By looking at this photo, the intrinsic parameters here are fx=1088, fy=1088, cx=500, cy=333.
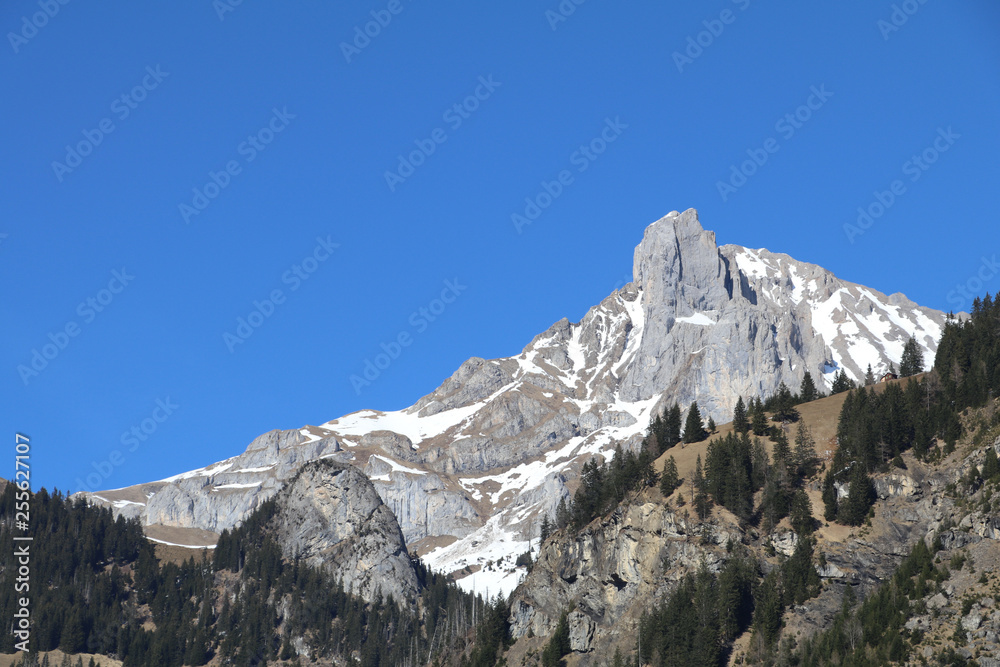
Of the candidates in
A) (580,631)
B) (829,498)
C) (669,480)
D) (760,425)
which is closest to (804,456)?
(829,498)

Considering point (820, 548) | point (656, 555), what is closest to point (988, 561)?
point (820, 548)

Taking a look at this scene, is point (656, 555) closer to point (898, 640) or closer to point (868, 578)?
point (868, 578)

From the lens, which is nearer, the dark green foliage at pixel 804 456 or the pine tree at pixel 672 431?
the dark green foliage at pixel 804 456

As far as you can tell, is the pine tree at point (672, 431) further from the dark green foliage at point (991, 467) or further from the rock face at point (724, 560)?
the dark green foliage at point (991, 467)

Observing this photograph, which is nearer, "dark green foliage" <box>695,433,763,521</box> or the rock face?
the rock face

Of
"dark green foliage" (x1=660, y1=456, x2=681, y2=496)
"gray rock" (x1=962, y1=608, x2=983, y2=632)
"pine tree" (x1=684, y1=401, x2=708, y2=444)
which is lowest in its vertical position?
"gray rock" (x1=962, y1=608, x2=983, y2=632)

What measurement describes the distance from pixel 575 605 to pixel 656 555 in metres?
16.7

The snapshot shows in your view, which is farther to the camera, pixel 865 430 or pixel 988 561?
pixel 865 430

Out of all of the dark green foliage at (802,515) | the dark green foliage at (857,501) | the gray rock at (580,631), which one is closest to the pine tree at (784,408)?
the dark green foliage at (802,515)

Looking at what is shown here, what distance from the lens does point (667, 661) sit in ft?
452

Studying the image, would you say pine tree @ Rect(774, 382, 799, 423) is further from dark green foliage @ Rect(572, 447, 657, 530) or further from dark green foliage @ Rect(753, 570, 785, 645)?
dark green foliage @ Rect(753, 570, 785, 645)

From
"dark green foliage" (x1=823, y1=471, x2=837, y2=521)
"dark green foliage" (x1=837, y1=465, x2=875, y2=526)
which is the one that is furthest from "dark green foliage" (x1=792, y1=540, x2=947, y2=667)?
"dark green foliage" (x1=823, y1=471, x2=837, y2=521)

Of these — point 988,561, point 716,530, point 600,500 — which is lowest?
point 988,561

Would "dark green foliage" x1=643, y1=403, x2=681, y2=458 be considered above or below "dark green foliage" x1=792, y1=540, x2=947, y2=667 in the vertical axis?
above
